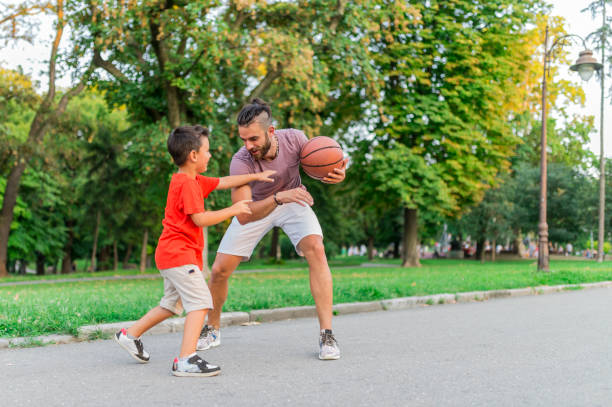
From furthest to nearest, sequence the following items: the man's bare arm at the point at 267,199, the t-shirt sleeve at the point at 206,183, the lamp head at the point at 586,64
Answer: the lamp head at the point at 586,64
the man's bare arm at the point at 267,199
the t-shirt sleeve at the point at 206,183

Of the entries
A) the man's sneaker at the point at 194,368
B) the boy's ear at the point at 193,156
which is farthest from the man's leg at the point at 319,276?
the boy's ear at the point at 193,156

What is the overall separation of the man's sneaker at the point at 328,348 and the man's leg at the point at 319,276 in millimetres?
187

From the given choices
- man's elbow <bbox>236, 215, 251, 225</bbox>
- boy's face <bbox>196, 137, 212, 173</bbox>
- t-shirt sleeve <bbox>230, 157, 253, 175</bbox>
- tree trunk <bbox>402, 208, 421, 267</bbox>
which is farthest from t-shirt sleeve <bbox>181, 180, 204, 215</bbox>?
tree trunk <bbox>402, 208, 421, 267</bbox>

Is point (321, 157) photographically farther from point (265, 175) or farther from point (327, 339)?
point (327, 339)

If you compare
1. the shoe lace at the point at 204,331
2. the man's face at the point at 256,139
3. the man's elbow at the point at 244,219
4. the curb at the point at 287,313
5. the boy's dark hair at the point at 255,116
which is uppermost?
the boy's dark hair at the point at 255,116

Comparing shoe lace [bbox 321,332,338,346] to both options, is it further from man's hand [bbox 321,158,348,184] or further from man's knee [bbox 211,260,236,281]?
man's hand [bbox 321,158,348,184]

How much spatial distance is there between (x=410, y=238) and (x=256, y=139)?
20549mm

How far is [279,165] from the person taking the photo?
4.99 meters

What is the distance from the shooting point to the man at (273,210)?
187 inches

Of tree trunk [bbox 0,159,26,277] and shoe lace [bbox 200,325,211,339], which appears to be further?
tree trunk [bbox 0,159,26,277]

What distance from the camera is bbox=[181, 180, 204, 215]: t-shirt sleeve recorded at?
4.12m

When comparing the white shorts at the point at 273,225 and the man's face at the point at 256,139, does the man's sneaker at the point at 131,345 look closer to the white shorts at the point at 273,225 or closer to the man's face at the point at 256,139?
the white shorts at the point at 273,225

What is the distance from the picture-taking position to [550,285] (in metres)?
12.3

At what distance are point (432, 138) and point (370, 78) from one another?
5.83 meters
